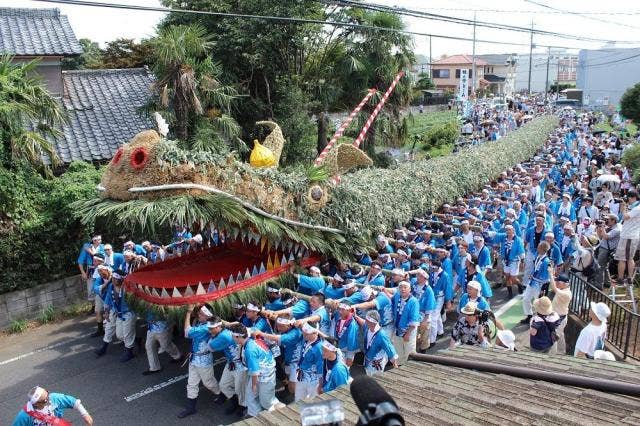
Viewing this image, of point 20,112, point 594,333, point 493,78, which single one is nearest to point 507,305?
point 594,333

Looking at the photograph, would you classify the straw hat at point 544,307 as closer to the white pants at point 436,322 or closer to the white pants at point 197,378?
the white pants at point 436,322

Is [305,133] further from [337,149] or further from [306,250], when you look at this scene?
[306,250]

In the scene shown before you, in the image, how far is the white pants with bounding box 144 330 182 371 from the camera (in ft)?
28.0

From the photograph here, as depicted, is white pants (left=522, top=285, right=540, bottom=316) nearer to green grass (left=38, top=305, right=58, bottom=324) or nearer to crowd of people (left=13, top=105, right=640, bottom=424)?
crowd of people (left=13, top=105, right=640, bottom=424)

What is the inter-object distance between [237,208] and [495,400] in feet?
15.4

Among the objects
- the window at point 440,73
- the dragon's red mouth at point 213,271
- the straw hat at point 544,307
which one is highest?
the window at point 440,73

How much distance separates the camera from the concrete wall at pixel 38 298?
10789 millimetres

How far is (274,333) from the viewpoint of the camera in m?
7.70

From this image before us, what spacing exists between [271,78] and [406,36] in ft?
15.1

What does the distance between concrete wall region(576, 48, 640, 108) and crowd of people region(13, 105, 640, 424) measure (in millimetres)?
45183

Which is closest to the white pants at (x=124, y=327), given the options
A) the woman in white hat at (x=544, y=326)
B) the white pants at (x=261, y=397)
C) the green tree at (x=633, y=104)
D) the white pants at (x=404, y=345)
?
the white pants at (x=261, y=397)

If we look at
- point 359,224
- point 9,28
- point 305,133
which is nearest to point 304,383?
point 359,224

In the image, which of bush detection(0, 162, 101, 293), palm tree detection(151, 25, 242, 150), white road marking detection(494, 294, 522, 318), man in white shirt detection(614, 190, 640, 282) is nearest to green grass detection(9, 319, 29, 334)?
bush detection(0, 162, 101, 293)

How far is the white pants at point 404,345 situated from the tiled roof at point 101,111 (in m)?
8.68
